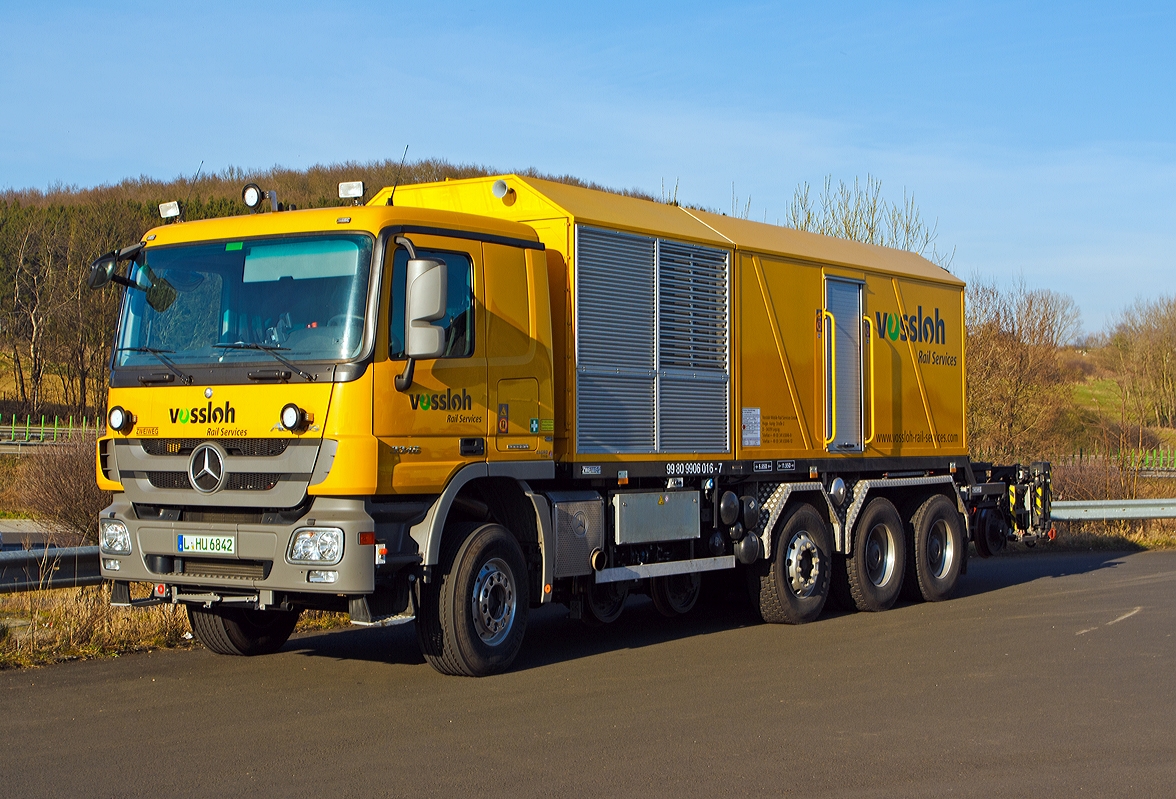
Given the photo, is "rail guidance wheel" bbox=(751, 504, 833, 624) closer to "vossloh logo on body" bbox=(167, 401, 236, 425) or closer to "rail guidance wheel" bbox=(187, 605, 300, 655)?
"rail guidance wheel" bbox=(187, 605, 300, 655)

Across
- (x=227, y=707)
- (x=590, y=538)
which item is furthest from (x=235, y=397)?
(x=590, y=538)

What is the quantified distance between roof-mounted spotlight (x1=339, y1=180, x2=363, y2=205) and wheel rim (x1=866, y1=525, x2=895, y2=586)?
6.34 m

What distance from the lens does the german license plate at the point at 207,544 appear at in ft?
25.4

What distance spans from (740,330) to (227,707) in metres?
5.60

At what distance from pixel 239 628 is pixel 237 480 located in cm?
174

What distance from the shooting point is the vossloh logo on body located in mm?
7789

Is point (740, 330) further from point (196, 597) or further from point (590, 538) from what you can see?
point (196, 597)

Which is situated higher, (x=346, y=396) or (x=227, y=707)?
(x=346, y=396)

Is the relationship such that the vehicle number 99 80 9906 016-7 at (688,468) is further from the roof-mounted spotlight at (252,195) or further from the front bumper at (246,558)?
the roof-mounted spotlight at (252,195)

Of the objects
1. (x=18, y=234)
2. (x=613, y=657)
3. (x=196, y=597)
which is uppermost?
(x=18, y=234)

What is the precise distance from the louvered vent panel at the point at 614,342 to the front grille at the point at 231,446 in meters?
Answer: 2.43

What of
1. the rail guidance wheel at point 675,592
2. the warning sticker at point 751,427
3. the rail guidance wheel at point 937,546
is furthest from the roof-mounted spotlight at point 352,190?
the rail guidance wheel at point 937,546

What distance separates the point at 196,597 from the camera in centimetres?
800

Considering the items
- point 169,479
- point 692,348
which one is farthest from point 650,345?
point 169,479
